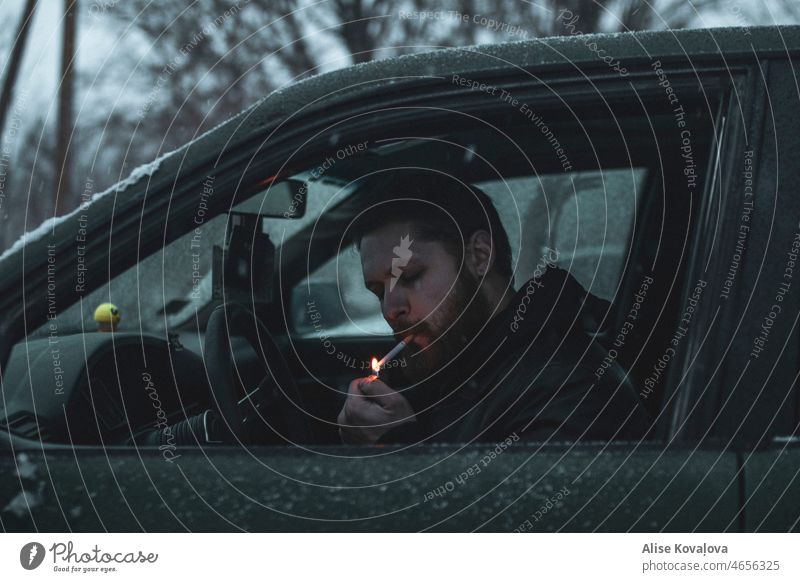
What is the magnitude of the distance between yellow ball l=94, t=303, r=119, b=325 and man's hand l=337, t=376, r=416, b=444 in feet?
1.61

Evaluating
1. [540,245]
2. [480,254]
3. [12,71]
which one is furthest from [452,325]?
[12,71]

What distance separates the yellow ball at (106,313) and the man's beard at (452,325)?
0.56m

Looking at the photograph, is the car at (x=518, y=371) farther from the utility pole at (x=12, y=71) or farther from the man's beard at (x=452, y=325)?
the utility pole at (x=12, y=71)

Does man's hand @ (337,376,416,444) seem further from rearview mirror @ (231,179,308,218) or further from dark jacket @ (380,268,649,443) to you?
rearview mirror @ (231,179,308,218)

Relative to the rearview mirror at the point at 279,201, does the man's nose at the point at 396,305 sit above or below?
below

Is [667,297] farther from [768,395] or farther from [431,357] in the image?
[768,395]

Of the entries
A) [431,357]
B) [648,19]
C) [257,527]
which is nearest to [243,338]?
[431,357]

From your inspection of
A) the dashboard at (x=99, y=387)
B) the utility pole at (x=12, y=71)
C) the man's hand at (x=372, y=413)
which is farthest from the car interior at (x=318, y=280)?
the utility pole at (x=12, y=71)

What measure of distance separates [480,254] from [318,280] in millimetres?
878

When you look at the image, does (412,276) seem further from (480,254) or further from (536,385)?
(536,385)

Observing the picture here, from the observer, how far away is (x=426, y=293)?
1847mm

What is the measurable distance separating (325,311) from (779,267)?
155 cm

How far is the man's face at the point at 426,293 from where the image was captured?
1844 millimetres
